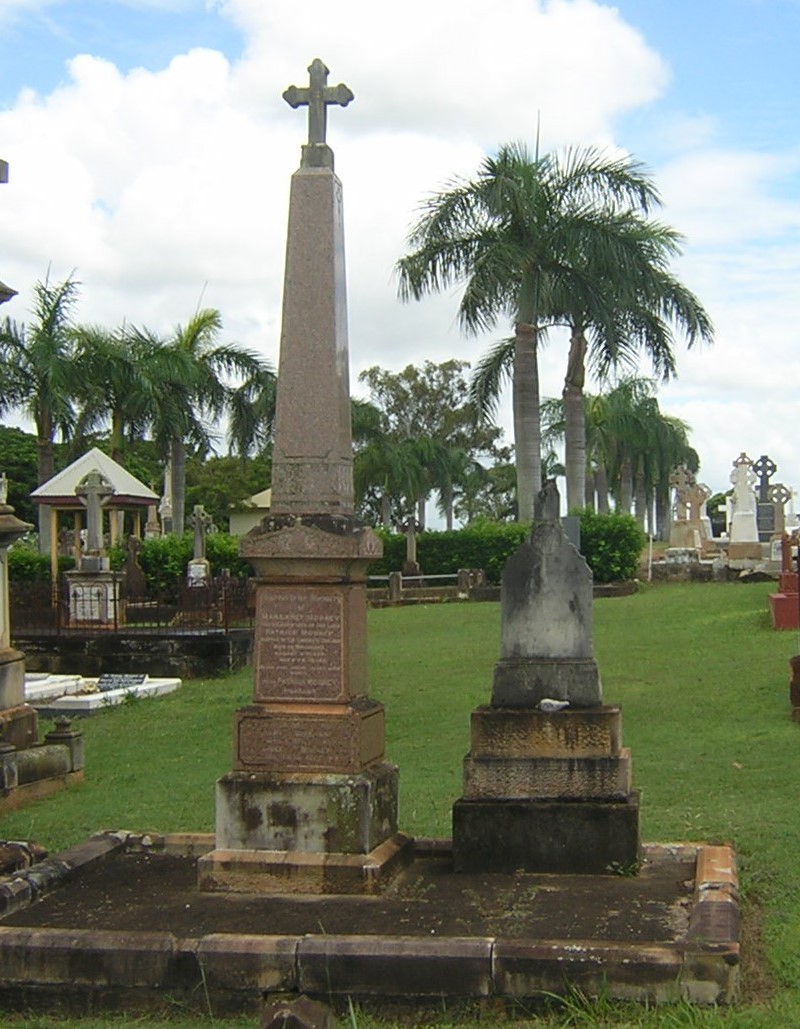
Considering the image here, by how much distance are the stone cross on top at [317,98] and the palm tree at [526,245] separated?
23.0 meters

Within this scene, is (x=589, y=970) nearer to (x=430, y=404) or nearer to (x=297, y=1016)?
(x=297, y=1016)

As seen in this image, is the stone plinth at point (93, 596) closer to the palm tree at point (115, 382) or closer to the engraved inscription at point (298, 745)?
the palm tree at point (115, 382)

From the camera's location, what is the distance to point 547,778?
7.39 metres

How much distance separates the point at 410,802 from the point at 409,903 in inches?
116

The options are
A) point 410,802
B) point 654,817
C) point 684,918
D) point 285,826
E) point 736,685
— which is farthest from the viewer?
point 736,685

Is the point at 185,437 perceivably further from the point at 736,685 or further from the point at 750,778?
the point at 750,778

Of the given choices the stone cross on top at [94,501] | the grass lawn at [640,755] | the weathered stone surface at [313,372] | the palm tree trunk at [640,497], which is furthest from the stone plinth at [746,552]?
the palm tree trunk at [640,497]

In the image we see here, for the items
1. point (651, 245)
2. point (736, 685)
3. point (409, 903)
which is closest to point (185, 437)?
point (651, 245)

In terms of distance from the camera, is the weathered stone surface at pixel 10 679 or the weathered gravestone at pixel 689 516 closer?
the weathered stone surface at pixel 10 679

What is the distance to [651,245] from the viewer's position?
31.7 metres

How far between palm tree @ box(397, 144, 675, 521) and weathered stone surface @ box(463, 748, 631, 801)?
23600 mm

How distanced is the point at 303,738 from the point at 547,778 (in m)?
1.39

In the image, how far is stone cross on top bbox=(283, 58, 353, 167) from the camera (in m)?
7.63

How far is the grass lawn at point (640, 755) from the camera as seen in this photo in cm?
608
